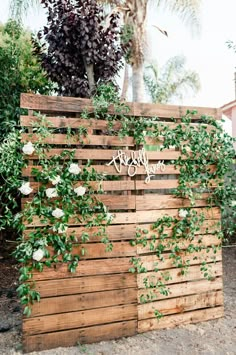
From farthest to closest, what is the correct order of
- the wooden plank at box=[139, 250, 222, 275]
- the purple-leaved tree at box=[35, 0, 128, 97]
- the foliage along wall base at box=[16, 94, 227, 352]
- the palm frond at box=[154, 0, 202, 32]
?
the palm frond at box=[154, 0, 202, 32] → the purple-leaved tree at box=[35, 0, 128, 97] → the wooden plank at box=[139, 250, 222, 275] → the foliage along wall base at box=[16, 94, 227, 352]

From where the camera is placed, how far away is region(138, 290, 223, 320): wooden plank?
2881 mm

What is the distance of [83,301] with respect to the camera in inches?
105

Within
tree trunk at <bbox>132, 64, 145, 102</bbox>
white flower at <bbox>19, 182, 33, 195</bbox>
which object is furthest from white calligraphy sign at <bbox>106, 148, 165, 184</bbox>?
tree trunk at <bbox>132, 64, 145, 102</bbox>

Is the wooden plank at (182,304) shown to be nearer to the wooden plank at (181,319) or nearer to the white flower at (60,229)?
the wooden plank at (181,319)

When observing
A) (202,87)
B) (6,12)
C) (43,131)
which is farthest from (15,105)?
(202,87)

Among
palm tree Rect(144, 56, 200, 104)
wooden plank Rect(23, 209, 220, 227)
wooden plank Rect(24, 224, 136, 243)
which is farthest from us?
A: palm tree Rect(144, 56, 200, 104)

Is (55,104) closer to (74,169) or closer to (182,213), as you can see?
(74,169)

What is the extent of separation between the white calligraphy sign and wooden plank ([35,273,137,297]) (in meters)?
0.85

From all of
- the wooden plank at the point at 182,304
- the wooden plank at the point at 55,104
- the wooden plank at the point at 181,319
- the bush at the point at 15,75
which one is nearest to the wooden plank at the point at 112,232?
the wooden plank at the point at 182,304

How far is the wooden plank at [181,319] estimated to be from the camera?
2.88 meters

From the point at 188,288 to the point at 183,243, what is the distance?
1.37ft

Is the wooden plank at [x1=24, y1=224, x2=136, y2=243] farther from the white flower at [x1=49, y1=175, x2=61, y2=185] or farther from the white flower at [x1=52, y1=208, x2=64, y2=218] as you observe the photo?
the white flower at [x1=49, y1=175, x2=61, y2=185]

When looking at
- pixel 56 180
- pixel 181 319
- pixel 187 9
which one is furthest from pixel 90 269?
pixel 187 9

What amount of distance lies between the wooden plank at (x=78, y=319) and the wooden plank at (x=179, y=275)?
0.83 ft
